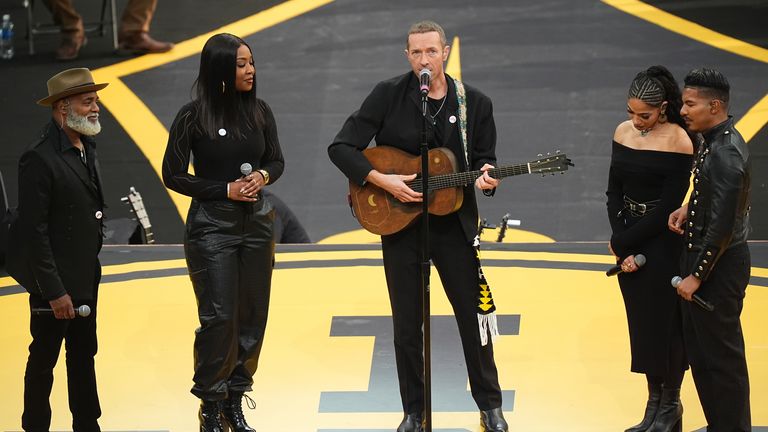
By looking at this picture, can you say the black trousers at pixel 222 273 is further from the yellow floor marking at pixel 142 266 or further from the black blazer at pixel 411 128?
the yellow floor marking at pixel 142 266

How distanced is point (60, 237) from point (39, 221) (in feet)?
0.48

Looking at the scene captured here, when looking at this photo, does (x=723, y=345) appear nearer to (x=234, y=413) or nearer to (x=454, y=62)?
(x=234, y=413)

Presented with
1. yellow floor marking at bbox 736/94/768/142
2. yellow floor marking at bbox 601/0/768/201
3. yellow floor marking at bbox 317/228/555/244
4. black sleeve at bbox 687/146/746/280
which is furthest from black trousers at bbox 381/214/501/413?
yellow floor marking at bbox 601/0/768/201

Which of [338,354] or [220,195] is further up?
[220,195]

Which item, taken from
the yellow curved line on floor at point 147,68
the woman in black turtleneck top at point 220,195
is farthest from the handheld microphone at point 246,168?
the yellow curved line on floor at point 147,68

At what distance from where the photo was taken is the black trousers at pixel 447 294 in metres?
5.75

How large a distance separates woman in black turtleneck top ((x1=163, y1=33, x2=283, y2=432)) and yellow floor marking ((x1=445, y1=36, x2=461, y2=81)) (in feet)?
22.5

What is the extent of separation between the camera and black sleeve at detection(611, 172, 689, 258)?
219 inches

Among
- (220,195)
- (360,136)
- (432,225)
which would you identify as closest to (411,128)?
(360,136)

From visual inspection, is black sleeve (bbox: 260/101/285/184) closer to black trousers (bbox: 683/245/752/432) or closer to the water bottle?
black trousers (bbox: 683/245/752/432)

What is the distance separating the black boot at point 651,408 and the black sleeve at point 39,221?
2.72m

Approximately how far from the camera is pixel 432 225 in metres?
5.75

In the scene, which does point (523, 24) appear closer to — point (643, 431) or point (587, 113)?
point (587, 113)

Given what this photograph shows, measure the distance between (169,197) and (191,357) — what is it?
4.46 meters
